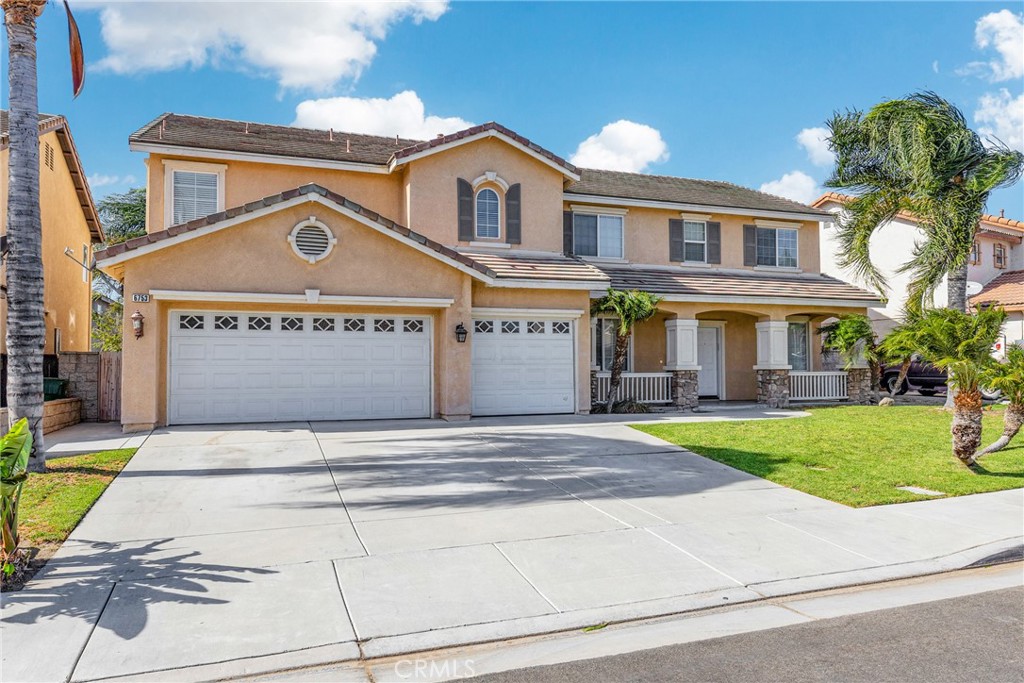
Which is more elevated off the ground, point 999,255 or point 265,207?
point 999,255

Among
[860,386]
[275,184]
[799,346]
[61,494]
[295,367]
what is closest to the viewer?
[61,494]

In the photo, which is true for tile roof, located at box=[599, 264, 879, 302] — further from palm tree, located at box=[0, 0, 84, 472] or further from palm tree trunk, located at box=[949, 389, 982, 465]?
palm tree, located at box=[0, 0, 84, 472]

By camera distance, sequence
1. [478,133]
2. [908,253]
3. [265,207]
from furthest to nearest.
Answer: [908,253]
[478,133]
[265,207]

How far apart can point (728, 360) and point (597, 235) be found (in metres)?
5.99

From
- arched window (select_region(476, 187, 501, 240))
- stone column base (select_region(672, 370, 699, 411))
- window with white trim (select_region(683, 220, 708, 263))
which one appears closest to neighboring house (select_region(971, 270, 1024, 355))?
window with white trim (select_region(683, 220, 708, 263))

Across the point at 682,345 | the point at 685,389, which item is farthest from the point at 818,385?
the point at 682,345

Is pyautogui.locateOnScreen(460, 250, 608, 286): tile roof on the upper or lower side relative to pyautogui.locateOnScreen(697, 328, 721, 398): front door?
upper

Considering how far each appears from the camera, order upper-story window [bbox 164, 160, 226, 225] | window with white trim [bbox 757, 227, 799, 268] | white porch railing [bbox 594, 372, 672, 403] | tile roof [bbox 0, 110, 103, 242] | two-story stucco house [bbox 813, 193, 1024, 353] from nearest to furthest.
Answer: upper-story window [bbox 164, 160, 226, 225] → tile roof [bbox 0, 110, 103, 242] → white porch railing [bbox 594, 372, 672, 403] → window with white trim [bbox 757, 227, 799, 268] → two-story stucco house [bbox 813, 193, 1024, 353]

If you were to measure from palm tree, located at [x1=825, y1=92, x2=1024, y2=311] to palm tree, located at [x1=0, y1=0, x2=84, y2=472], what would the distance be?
1761 centimetres

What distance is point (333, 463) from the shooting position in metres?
9.89

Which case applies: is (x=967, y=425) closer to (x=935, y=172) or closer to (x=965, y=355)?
(x=965, y=355)

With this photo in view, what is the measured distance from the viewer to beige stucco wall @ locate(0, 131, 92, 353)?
58.1 feet

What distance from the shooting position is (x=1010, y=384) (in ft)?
33.3

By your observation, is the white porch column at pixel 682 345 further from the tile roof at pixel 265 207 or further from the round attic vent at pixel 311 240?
the round attic vent at pixel 311 240
